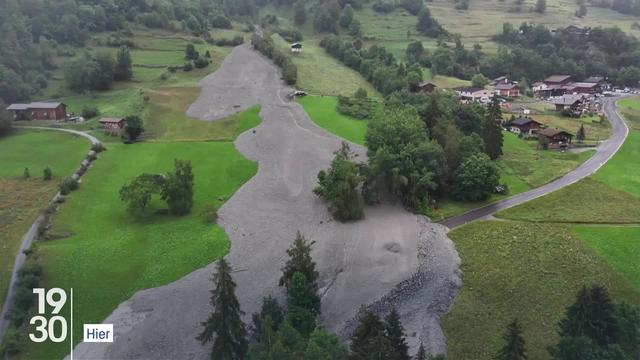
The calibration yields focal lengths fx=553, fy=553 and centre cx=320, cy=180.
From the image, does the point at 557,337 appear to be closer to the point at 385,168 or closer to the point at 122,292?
the point at 385,168

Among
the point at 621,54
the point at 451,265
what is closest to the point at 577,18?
the point at 621,54

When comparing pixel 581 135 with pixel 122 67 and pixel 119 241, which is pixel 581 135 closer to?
pixel 119 241

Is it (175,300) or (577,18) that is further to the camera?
(577,18)

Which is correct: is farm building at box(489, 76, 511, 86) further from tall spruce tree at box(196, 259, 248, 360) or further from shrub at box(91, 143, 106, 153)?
tall spruce tree at box(196, 259, 248, 360)

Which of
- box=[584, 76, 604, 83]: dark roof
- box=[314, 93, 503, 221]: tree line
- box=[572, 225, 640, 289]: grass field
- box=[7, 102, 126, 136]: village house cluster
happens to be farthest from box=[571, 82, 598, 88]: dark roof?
box=[7, 102, 126, 136]: village house cluster

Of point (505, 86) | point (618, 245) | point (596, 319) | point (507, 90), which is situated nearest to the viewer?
point (596, 319)

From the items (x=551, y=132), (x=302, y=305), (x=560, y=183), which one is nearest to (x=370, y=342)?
(x=302, y=305)

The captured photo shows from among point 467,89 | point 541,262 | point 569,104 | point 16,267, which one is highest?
point 569,104
